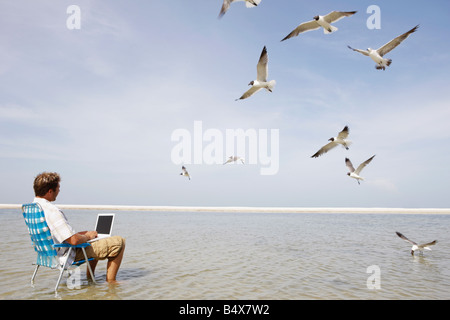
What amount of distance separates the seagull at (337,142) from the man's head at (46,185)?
27.8 ft

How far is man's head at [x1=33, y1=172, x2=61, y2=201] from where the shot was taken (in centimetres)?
Answer: 475

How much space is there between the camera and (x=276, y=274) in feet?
22.7

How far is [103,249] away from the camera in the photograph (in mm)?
5418

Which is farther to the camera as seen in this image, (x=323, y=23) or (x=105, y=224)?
(x=323, y=23)

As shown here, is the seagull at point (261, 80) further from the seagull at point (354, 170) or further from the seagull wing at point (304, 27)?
the seagull at point (354, 170)

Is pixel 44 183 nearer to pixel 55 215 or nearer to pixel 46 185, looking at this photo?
pixel 46 185

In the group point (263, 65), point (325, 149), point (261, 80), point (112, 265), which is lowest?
point (112, 265)

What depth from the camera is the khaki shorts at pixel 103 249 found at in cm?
524

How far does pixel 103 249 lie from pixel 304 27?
8427 millimetres

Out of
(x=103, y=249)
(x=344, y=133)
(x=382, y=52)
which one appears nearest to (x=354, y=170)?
(x=344, y=133)

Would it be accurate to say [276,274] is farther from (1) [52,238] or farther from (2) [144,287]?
(1) [52,238]

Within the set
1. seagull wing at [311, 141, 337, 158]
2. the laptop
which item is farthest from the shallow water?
seagull wing at [311, 141, 337, 158]

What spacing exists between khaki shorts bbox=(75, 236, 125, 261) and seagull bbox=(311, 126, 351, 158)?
7648mm
